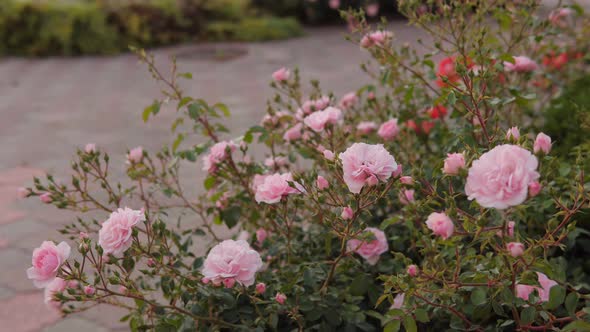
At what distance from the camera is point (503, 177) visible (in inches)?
40.3

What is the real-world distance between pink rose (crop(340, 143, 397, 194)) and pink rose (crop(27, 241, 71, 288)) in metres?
0.62

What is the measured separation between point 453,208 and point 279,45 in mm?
6146

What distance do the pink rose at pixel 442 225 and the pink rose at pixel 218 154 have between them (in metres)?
0.79

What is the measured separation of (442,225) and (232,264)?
0.46 m

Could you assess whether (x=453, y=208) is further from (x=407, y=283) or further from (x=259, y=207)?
(x=259, y=207)

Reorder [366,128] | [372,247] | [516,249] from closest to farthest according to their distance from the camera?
[516,249]
[372,247]
[366,128]

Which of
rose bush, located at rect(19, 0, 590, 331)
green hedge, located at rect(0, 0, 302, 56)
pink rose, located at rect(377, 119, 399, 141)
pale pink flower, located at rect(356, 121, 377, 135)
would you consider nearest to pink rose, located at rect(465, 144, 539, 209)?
rose bush, located at rect(19, 0, 590, 331)

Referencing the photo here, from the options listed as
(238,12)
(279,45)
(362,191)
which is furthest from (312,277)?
(238,12)

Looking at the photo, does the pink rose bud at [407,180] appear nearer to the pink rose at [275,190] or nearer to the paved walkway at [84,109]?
the pink rose at [275,190]

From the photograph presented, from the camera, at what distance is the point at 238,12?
7.97 m

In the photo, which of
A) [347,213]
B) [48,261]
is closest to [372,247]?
[347,213]

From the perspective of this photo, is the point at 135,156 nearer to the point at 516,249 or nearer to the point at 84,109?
the point at 516,249

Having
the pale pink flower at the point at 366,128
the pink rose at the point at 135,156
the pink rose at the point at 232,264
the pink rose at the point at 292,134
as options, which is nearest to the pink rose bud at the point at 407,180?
the pink rose at the point at 232,264

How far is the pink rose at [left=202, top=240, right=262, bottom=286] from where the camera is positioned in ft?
4.54
